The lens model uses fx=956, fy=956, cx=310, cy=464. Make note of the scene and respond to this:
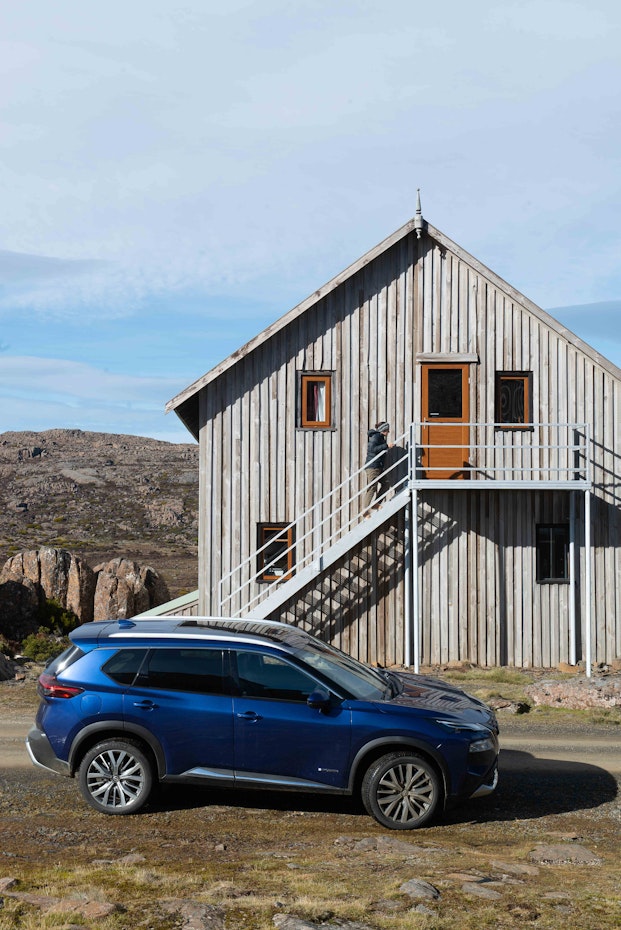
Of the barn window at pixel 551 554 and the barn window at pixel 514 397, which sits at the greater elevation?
the barn window at pixel 514 397

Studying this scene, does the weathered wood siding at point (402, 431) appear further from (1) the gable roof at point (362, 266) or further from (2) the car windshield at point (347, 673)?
(2) the car windshield at point (347, 673)

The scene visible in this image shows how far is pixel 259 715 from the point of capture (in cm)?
905

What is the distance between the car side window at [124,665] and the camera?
933cm

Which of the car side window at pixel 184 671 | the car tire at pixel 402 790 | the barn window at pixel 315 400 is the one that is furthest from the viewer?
the barn window at pixel 315 400

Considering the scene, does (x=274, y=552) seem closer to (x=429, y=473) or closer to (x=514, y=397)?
(x=429, y=473)

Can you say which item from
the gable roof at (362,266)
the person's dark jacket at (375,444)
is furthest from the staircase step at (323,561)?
the gable roof at (362,266)

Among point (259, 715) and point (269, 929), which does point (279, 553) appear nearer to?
point (259, 715)

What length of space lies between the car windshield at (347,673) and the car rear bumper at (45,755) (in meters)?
2.51

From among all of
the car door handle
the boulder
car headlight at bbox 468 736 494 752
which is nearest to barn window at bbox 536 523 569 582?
car headlight at bbox 468 736 494 752

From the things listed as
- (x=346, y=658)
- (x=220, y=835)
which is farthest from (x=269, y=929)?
(x=346, y=658)

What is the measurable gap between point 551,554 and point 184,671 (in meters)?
12.4

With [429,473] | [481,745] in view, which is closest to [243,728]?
[481,745]

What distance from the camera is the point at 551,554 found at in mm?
20047

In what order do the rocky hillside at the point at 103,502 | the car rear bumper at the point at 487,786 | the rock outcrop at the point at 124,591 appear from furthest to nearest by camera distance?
1. the rocky hillside at the point at 103,502
2. the rock outcrop at the point at 124,591
3. the car rear bumper at the point at 487,786
